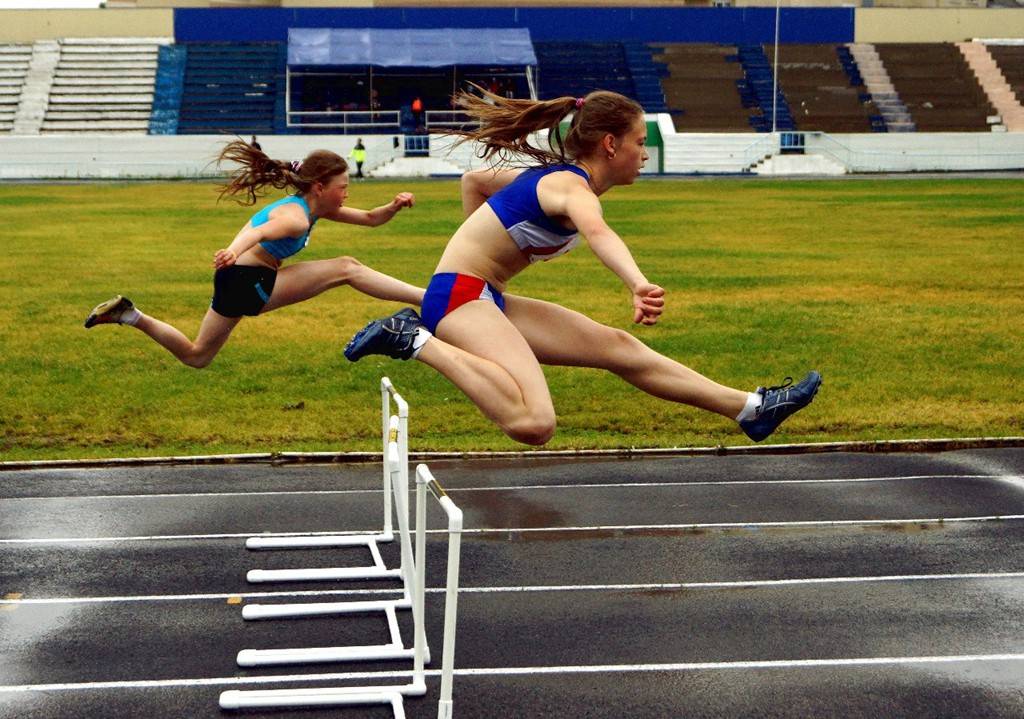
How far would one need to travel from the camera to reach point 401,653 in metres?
6.98

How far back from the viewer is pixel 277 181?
8664 mm

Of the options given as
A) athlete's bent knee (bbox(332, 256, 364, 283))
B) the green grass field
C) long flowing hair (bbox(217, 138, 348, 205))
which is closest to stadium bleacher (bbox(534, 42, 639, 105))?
the green grass field

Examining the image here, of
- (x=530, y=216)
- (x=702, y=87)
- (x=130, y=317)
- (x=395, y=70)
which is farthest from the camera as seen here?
(x=702, y=87)

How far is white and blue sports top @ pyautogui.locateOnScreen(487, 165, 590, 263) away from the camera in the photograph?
21.8ft

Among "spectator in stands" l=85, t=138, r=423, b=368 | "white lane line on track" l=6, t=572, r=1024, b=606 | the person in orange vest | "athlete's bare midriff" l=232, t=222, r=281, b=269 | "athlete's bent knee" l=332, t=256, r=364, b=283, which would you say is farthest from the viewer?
the person in orange vest

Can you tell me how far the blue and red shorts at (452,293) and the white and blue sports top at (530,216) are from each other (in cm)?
28

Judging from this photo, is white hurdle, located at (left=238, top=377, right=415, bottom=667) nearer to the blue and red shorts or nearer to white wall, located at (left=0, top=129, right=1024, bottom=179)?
the blue and red shorts

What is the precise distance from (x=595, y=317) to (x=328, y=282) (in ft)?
32.7

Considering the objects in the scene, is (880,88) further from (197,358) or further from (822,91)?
(197,358)

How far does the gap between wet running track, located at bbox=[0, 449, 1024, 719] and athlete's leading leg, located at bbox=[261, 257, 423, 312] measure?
1.66 meters

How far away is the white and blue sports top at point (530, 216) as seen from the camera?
666 centimetres

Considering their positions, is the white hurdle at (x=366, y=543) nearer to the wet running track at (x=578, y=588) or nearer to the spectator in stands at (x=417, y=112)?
the wet running track at (x=578, y=588)

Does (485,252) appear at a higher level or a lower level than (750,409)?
higher

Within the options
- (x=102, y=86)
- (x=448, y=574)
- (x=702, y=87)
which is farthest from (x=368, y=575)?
(x=102, y=86)
